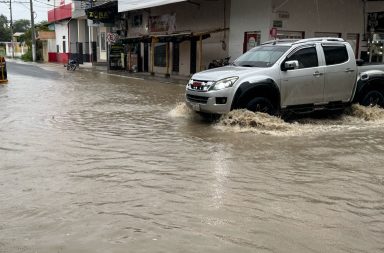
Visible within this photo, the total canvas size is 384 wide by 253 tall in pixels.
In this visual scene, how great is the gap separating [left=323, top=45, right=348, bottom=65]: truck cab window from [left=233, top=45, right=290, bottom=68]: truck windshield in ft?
3.26

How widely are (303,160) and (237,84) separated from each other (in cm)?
248

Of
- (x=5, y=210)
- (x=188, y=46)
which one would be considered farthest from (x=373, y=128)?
(x=188, y=46)

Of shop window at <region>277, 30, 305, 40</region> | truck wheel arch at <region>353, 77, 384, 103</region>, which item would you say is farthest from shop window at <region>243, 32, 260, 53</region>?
truck wheel arch at <region>353, 77, 384, 103</region>

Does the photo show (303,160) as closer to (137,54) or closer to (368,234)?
(368,234)

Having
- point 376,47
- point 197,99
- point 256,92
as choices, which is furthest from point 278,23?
point 197,99

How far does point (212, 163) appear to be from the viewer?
689 centimetres

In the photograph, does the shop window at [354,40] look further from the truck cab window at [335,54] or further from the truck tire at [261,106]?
the truck tire at [261,106]

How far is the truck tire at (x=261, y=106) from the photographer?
30.6 feet

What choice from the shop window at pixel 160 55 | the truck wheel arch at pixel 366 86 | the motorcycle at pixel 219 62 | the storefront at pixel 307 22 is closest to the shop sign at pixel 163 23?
the shop window at pixel 160 55

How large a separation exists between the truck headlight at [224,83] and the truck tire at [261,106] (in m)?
0.57

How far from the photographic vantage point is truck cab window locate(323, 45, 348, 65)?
33.6ft

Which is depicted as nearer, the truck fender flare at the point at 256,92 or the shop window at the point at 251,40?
the truck fender flare at the point at 256,92

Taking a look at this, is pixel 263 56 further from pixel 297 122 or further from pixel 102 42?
pixel 102 42

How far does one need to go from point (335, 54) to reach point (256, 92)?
2341 mm
